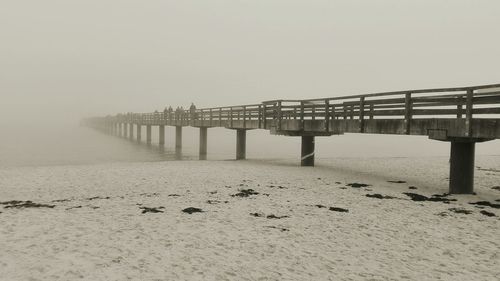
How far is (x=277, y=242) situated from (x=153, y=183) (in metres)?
7.42

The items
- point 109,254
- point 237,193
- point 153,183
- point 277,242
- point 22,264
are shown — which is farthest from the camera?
point 153,183

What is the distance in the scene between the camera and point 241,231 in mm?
7859

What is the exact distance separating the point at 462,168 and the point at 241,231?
26.6 feet

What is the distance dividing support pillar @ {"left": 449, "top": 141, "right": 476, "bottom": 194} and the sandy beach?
0.50 m

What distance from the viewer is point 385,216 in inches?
368

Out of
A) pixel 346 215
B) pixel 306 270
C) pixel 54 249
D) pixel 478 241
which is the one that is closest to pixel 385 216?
pixel 346 215

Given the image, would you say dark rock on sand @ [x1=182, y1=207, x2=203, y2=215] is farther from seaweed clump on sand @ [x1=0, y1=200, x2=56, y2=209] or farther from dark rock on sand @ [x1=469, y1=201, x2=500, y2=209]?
dark rock on sand @ [x1=469, y1=201, x2=500, y2=209]

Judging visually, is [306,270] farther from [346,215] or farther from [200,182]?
[200,182]

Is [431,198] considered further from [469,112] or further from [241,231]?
[241,231]

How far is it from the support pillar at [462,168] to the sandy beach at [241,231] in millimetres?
504

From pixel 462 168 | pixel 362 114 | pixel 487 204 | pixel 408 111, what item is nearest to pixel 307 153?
pixel 362 114

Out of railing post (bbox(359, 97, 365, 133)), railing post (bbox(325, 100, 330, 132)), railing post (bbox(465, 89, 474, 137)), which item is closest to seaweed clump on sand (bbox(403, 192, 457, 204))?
railing post (bbox(465, 89, 474, 137))

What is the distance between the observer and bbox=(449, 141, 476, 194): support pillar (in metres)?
12.2

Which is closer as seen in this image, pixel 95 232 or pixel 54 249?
pixel 54 249
